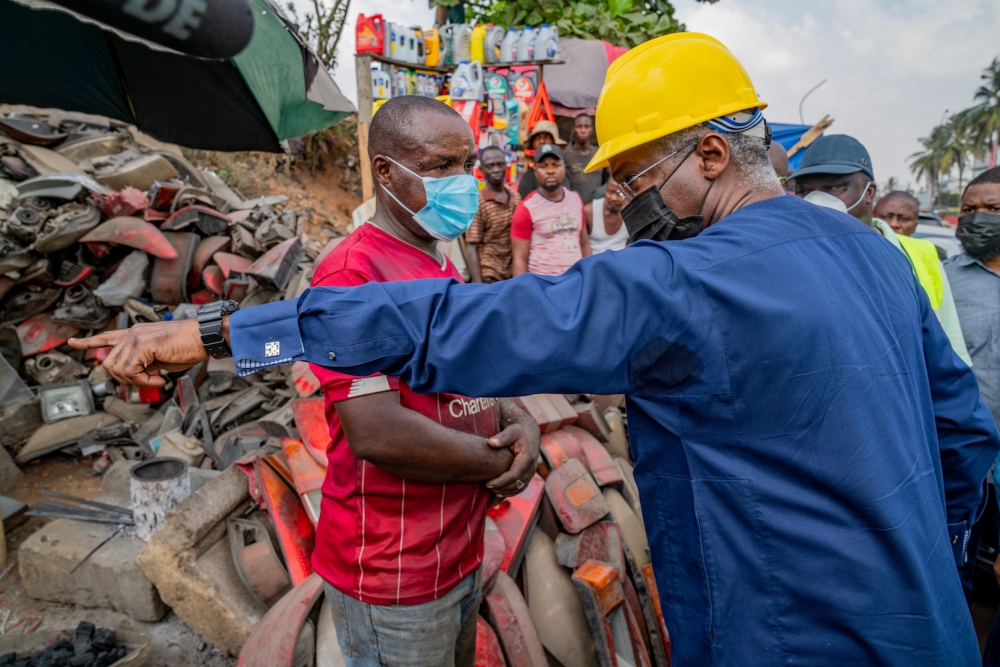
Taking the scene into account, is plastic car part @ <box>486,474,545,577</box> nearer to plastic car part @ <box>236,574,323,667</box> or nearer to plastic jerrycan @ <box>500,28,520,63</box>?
plastic car part @ <box>236,574,323,667</box>

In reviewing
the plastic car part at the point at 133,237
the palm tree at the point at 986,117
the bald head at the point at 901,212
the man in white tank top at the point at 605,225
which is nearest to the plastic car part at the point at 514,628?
the man in white tank top at the point at 605,225

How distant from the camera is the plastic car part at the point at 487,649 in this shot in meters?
2.21

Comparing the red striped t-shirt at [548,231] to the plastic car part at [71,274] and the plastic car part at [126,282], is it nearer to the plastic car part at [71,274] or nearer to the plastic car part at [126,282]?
the plastic car part at [126,282]

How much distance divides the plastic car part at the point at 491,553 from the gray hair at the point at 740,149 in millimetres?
1711

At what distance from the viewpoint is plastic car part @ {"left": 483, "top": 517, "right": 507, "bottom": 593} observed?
2449 mm

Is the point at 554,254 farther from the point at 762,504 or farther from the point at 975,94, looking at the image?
the point at 975,94

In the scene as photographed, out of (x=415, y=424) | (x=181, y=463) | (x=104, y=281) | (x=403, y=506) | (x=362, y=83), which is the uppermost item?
(x=362, y=83)

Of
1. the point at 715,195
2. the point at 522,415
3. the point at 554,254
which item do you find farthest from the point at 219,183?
the point at 715,195

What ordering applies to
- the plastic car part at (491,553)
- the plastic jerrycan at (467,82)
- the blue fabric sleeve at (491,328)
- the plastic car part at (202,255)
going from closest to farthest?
the blue fabric sleeve at (491,328)
the plastic car part at (491,553)
the plastic car part at (202,255)
the plastic jerrycan at (467,82)


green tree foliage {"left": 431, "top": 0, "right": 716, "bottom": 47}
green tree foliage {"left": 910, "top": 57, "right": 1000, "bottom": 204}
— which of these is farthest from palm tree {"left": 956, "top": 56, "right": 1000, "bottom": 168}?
green tree foliage {"left": 431, "top": 0, "right": 716, "bottom": 47}

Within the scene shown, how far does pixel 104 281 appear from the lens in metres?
6.02

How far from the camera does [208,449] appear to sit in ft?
15.8

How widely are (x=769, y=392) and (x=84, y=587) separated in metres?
4.19

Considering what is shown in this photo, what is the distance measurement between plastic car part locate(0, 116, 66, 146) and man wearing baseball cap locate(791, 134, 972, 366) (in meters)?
9.02
